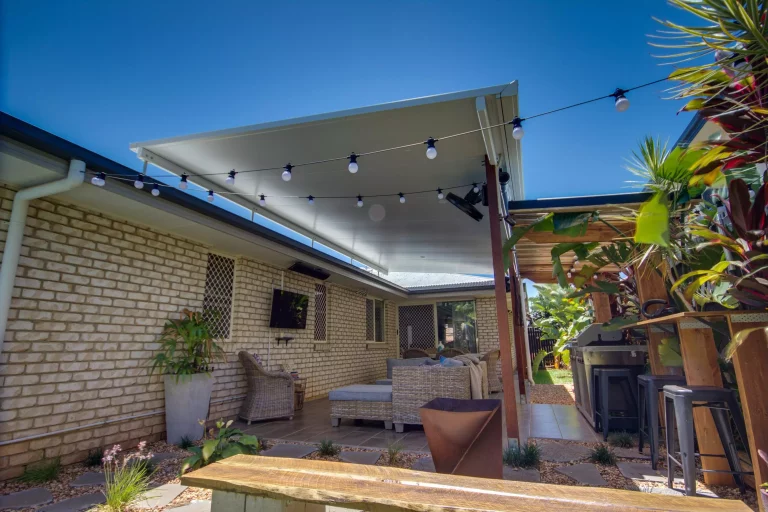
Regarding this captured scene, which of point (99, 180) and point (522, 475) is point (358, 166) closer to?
point (99, 180)

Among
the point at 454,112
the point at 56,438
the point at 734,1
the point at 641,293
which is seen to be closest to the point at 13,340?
the point at 56,438

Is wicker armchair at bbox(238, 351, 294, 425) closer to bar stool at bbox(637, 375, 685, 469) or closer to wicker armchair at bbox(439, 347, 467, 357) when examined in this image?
bar stool at bbox(637, 375, 685, 469)

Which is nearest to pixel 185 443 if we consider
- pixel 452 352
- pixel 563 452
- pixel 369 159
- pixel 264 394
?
pixel 264 394

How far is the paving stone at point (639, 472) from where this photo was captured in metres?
2.93

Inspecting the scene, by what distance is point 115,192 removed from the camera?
3.69 m

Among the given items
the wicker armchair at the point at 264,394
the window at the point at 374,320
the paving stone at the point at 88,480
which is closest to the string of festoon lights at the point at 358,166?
the wicker armchair at the point at 264,394

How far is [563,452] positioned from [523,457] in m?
0.68

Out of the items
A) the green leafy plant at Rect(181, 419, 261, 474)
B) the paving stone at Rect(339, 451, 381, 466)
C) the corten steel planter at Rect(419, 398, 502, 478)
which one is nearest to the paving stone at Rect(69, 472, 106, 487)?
the green leafy plant at Rect(181, 419, 261, 474)

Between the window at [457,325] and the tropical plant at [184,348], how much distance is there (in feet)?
24.6

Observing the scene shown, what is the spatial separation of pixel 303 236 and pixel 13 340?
4376 mm

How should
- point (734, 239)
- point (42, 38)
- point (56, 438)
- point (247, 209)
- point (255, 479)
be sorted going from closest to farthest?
point (255, 479) < point (734, 239) < point (56, 438) < point (42, 38) < point (247, 209)

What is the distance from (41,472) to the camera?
10.7 ft

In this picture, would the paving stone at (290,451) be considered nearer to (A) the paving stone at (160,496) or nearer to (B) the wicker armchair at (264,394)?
(A) the paving stone at (160,496)

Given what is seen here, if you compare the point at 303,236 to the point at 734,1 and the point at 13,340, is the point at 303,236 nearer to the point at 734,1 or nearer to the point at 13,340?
the point at 13,340
